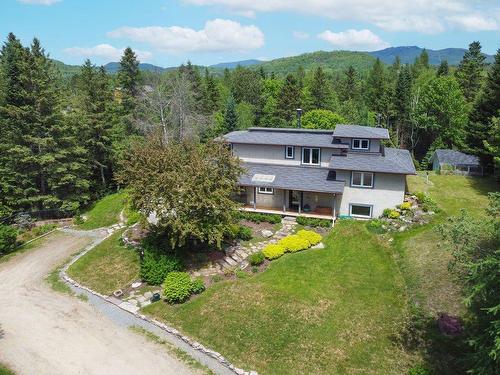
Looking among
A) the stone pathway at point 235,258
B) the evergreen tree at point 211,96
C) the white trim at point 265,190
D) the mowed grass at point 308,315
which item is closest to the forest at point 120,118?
the evergreen tree at point 211,96

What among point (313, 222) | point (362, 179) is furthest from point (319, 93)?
point (313, 222)

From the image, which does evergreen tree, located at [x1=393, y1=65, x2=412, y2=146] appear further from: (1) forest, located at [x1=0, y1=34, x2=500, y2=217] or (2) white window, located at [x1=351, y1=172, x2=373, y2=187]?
(2) white window, located at [x1=351, y1=172, x2=373, y2=187]

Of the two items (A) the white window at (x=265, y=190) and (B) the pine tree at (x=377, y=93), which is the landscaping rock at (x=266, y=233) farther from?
(B) the pine tree at (x=377, y=93)

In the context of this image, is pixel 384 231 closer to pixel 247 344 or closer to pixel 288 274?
pixel 288 274

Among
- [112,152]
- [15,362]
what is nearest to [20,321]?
[15,362]

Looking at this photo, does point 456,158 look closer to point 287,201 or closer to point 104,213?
point 287,201

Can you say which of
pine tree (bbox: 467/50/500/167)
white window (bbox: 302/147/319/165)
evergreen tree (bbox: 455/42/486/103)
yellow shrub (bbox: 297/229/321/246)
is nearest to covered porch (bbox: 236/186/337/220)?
white window (bbox: 302/147/319/165)

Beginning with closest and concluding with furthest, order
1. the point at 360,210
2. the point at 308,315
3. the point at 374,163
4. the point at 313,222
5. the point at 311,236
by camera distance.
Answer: the point at 308,315
the point at 311,236
the point at 313,222
the point at 374,163
the point at 360,210
